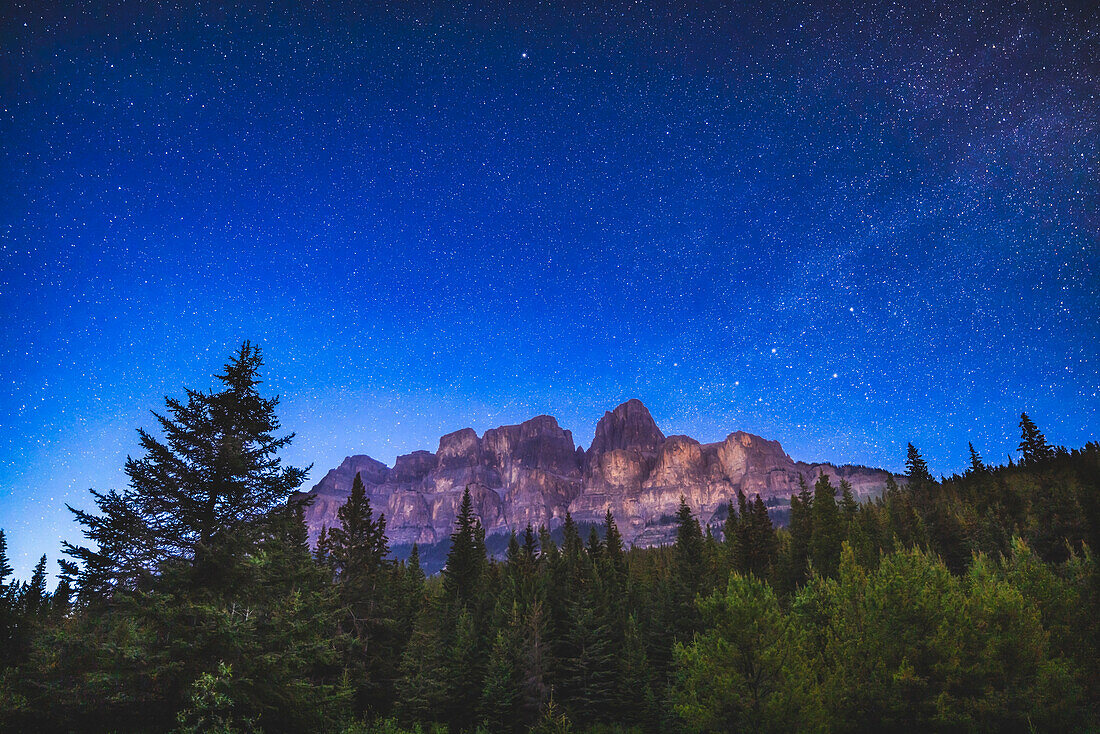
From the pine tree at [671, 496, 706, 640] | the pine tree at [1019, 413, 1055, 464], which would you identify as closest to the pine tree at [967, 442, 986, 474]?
the pine tree at [1019, 413, 1055, 464]

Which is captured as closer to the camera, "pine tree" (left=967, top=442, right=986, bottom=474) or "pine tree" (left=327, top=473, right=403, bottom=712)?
"pine tree" (left=327, top=473, right=403, bottom=712)

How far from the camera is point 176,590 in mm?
14500

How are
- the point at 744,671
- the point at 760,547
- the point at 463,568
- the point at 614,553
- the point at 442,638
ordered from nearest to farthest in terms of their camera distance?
the point at 744,671, the point at 442,638, the point at 463,568, the point at 760,547, the point at 614,553

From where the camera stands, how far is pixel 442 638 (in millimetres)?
42188

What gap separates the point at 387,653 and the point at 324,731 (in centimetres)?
2831

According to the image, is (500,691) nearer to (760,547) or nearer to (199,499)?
(199,499)

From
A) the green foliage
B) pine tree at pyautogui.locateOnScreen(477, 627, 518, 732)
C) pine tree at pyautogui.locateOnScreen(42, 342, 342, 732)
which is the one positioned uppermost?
pine tree at pyautogui.locateOnScreen(42, 342, 342, 732)

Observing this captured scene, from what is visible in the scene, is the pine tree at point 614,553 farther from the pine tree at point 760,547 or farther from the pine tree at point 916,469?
Answer: the pine tree at point 916,469

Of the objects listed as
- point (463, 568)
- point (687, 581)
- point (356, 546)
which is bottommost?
point (687, 581)

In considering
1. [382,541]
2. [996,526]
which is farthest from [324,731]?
[996,526]

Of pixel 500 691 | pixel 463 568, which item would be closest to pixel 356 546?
pixel 500 691

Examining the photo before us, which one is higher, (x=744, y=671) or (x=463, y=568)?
(x=463, y=568)

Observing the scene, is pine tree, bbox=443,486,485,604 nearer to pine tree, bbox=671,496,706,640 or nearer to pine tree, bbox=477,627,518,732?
pine tree, bbox=477,627,518,732

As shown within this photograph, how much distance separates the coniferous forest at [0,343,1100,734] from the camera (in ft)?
43.6
